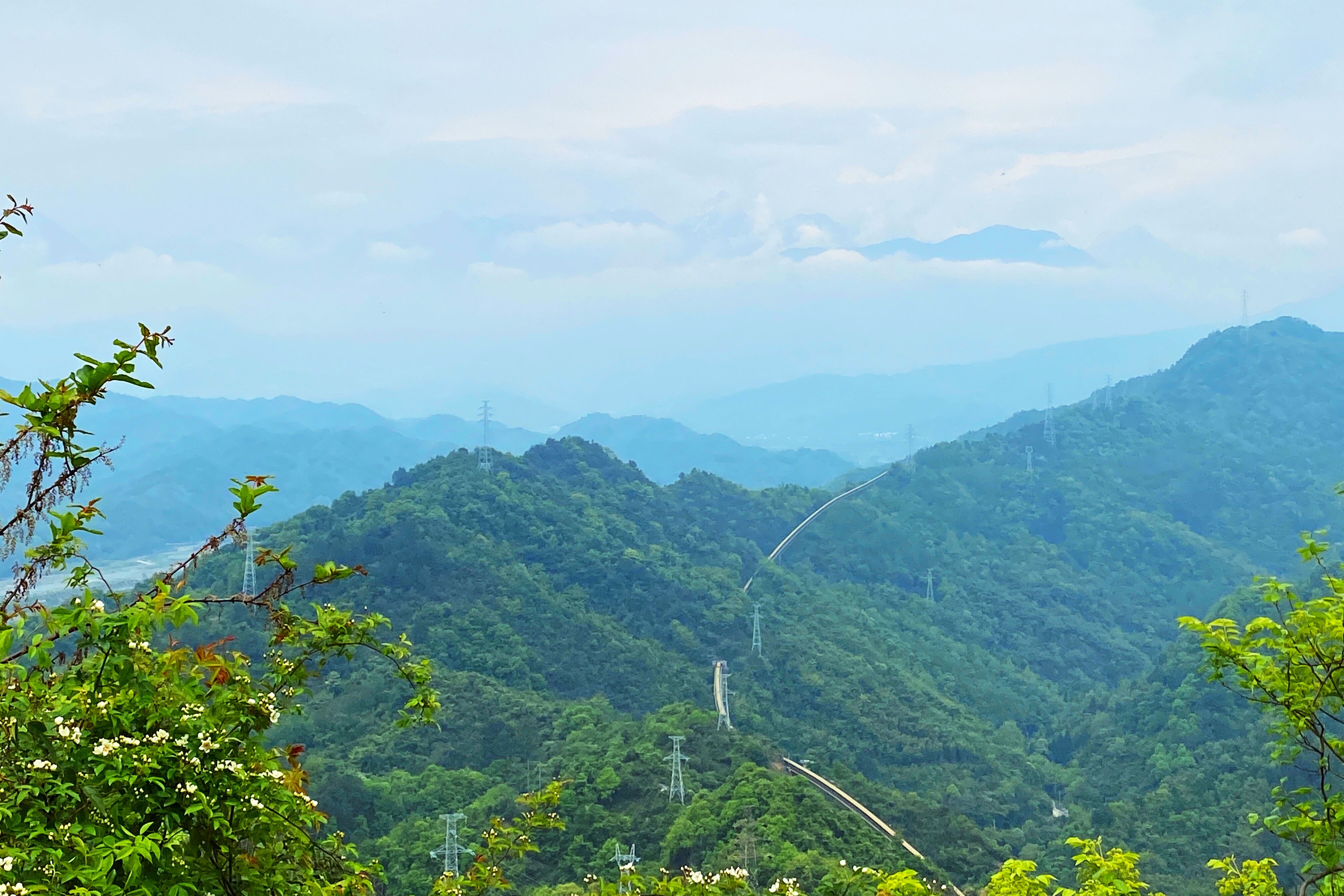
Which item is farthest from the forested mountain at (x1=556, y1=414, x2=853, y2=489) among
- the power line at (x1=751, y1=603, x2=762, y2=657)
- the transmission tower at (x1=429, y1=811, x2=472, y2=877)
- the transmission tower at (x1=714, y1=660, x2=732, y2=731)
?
the transmission tower at (x1=429, y1=811, x2=472, y2=877)

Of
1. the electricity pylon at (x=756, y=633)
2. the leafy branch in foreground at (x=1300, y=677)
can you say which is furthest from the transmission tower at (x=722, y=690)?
the leafy branch in foreground at (x=1300, y=677)

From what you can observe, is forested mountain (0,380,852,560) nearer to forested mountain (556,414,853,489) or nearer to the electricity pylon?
forested mountain (556,414,853,489)

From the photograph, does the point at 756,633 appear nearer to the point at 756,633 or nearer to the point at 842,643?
the point at 756,633

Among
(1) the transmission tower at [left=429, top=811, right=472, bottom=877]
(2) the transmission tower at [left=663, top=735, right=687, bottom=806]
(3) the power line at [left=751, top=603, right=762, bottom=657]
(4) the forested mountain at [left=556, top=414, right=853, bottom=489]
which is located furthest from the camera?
(4) the forested mountain at [left=556, top=414, right=853, bottom=489]

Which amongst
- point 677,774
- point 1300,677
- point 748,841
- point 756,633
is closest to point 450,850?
point 748,841

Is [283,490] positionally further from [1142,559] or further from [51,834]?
[51,834]
